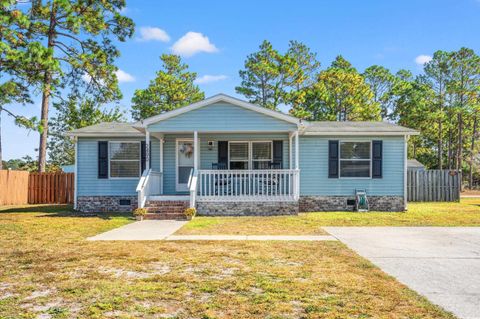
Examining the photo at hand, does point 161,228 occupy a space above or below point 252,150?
below

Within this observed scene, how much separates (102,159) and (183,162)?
313 centimetres

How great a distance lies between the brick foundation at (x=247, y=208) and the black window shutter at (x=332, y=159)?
2.51m

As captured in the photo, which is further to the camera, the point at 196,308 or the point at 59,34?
the point at 59,34

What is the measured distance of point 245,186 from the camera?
1402 cm

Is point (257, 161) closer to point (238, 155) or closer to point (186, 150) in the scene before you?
point (238, 155)

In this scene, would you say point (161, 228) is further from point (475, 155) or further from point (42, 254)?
point (475, 155)

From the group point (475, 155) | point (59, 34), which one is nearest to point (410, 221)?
point (59, 34)

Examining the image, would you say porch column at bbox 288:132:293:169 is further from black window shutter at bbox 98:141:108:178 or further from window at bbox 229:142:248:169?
black window shutter at bbox 98:141:108:178

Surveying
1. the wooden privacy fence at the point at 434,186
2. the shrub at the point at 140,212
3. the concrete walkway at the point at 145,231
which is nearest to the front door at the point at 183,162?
the shrub at the point at 140,212

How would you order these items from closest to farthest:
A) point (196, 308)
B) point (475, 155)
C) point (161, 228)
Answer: point (196, 308), point (161, 228), point (475, 155)

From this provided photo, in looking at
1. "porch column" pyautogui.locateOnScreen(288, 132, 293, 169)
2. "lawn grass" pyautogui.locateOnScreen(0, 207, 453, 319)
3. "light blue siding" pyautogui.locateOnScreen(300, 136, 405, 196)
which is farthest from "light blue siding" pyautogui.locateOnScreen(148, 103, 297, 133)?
"lawn grass" pyautogui.locateOnScreen(0, 207, 453, 319)

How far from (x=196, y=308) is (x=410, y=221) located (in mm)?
9761

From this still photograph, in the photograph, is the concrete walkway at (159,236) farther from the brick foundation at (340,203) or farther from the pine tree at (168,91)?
the pine tree at (168,91)

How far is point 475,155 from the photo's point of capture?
3875 cm
